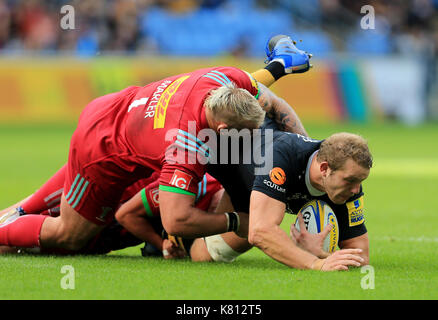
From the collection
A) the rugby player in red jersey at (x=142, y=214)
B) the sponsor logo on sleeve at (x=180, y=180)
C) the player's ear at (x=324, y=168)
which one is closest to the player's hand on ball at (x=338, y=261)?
the player's ear at (x=324, y=168)

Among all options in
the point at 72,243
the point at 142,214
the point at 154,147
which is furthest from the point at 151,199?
the point at 72,243

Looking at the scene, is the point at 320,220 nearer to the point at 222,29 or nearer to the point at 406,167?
the point at 406,167

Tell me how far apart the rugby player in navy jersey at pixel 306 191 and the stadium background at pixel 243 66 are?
3119 mm

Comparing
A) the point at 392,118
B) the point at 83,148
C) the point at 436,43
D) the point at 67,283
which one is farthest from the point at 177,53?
the point at 67,283

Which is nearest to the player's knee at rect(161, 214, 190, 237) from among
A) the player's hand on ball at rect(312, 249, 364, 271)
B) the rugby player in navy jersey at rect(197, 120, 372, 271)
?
the rugby player in navy jersey at rect(197, 120, 372, 271)

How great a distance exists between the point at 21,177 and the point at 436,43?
17.4m

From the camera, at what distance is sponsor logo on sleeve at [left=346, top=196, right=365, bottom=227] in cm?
622

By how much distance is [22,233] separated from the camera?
267 inches

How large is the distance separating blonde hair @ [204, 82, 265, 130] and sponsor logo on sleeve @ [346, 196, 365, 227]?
0.95 m

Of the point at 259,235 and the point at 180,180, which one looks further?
the point at 180,180

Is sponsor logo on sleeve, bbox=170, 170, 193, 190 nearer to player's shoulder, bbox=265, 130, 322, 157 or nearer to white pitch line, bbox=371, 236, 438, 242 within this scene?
player's shoulder, bbox=265, 130, 322, 157

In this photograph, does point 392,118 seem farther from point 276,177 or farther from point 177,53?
point 276,177

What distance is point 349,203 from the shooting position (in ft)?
20.4

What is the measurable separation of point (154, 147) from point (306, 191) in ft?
3.90
